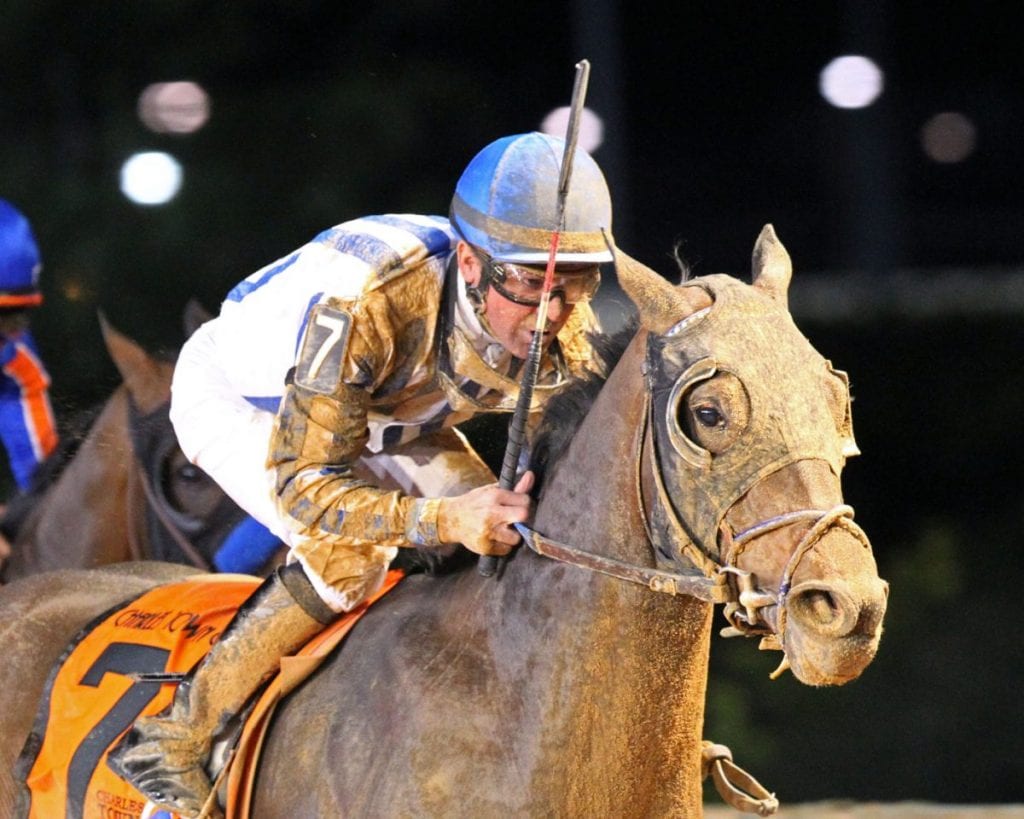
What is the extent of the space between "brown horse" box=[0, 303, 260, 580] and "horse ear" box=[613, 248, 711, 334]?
248 centimetres

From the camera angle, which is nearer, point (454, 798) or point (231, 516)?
point (454, 798)

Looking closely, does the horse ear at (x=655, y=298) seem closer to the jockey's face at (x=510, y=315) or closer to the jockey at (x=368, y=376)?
the jockey at (x=368, y=376)

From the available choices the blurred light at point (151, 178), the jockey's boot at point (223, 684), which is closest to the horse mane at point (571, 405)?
the jockey's boot at point (223, 684)

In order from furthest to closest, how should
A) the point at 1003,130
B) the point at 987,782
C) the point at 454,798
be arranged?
the point at 1003,130 → the point at 987,782 → the point at 454,798

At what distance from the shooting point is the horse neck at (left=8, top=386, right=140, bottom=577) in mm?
5230

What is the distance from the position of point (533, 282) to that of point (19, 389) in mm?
3175

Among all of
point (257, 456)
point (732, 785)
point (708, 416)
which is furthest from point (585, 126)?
point (708, 416)

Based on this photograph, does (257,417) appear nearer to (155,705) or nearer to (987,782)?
(155,705)

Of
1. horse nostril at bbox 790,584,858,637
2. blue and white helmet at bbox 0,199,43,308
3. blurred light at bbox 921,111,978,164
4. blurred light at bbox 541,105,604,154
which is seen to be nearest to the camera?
horse nostril at bbox 790,584,858,637

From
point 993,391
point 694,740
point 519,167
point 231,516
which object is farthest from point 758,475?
point 993,391

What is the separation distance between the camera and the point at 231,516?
5047 millimetres

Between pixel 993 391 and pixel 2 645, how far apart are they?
4.37 meters

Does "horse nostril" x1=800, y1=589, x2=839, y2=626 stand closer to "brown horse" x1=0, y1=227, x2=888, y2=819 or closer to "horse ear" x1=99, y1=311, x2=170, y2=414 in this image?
"brown horse" x1=0, y1=227, x2=888, y2=819

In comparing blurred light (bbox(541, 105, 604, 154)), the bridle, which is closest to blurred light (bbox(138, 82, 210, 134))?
blurred light (bbox(541, 105, 604, 154))
